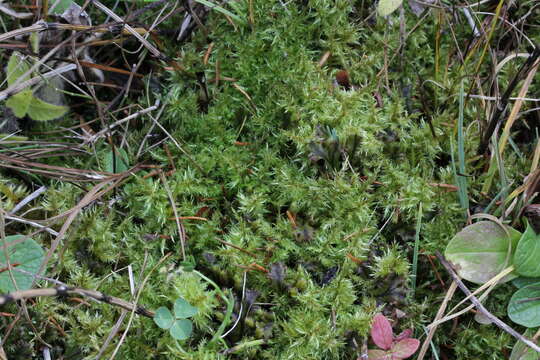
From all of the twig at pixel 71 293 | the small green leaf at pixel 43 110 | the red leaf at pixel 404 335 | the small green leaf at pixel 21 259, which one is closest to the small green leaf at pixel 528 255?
the red leaf at pixel 404 335

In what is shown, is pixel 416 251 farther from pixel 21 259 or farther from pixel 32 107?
pixel 32 107

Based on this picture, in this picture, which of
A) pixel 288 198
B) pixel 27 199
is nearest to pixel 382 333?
pixel 288 198

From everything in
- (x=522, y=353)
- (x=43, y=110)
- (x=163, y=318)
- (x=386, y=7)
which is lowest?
(x=522, y=353)

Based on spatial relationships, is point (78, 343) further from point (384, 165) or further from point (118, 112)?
point (384, 165)

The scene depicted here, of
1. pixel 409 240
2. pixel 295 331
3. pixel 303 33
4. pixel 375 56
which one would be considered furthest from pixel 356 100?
pixel 295 331

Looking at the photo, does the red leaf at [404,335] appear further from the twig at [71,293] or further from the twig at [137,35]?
the twig at [137,35]

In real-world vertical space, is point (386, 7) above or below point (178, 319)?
above
